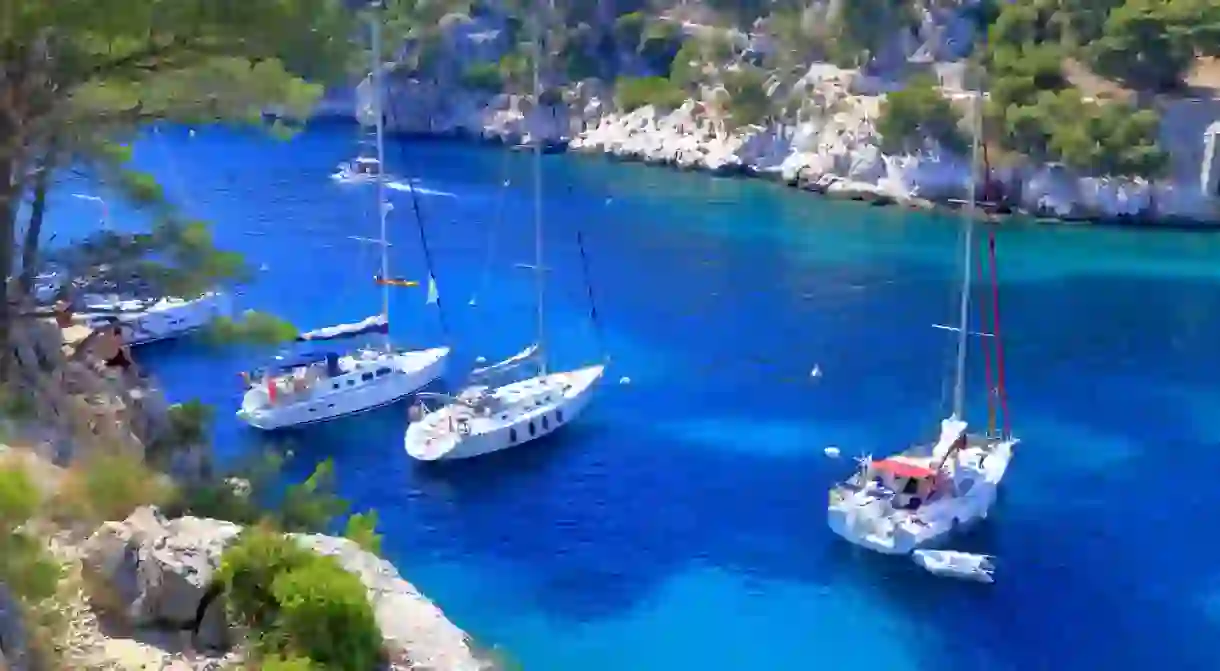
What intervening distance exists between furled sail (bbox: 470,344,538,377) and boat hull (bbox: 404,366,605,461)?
97cm

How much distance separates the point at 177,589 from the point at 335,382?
21.3 m

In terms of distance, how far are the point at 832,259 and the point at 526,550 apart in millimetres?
26051

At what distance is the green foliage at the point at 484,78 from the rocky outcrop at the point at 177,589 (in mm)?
A: 74149

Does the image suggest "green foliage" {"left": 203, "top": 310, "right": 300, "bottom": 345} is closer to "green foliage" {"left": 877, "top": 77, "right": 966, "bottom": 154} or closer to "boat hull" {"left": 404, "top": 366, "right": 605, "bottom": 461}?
"boat hull" {"left": 404, "top": 366, "right": 605, "bottom": 461}

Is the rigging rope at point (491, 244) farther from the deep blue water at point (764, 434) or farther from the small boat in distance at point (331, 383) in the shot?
the small boat in distance at point (331, 383)

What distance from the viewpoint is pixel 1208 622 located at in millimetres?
21312

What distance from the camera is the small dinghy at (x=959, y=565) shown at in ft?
73.6

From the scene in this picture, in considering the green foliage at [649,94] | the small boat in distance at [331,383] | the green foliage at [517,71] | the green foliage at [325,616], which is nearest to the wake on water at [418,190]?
the green foliage at [649,94]

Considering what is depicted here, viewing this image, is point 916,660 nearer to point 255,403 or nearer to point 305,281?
point 255,403

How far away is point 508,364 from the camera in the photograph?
31.5 m

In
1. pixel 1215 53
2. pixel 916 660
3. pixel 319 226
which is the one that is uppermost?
pixel 1215 53

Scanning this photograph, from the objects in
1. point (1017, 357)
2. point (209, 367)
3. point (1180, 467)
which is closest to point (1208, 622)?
point (1180, 467)

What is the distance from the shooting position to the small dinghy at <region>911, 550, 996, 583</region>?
2242cm

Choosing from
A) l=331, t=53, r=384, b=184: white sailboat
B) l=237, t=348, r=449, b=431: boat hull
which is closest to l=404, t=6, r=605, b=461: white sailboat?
l=237, t=348, r=449, b=431: boat hull
